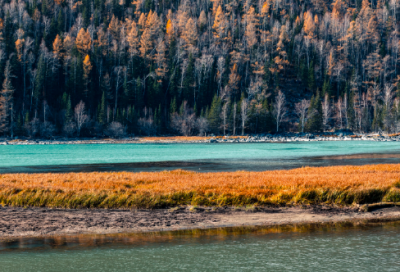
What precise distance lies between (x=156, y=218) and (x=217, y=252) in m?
4.44

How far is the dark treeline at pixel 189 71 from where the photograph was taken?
115250 mm

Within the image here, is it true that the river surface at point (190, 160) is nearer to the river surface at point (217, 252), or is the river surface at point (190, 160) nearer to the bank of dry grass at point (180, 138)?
the river surface at point (217, 252)

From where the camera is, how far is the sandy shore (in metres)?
14.3

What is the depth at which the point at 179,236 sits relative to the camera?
45.4 ft

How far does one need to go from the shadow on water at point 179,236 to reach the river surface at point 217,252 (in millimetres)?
32

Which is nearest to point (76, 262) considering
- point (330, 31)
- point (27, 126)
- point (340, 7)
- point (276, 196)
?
point (276, 196)

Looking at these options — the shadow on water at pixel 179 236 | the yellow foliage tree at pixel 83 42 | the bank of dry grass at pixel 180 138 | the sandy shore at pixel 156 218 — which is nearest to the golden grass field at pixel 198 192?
the sandy shore at pixel 156 218

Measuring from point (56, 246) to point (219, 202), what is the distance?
7746 millimetres

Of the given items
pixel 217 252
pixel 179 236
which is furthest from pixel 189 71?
pixel 217 252

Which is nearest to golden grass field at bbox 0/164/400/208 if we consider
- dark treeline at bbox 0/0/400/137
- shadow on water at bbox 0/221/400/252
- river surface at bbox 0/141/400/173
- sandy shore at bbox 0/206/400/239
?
sandy shore at bbox 0/206/400/239

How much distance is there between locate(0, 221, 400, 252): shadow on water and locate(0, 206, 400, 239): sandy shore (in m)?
0.42

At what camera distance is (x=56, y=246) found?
41.2 feet

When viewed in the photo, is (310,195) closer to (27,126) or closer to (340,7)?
(27,126)

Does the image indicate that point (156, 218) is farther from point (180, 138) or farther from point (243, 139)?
point (180, 138)
